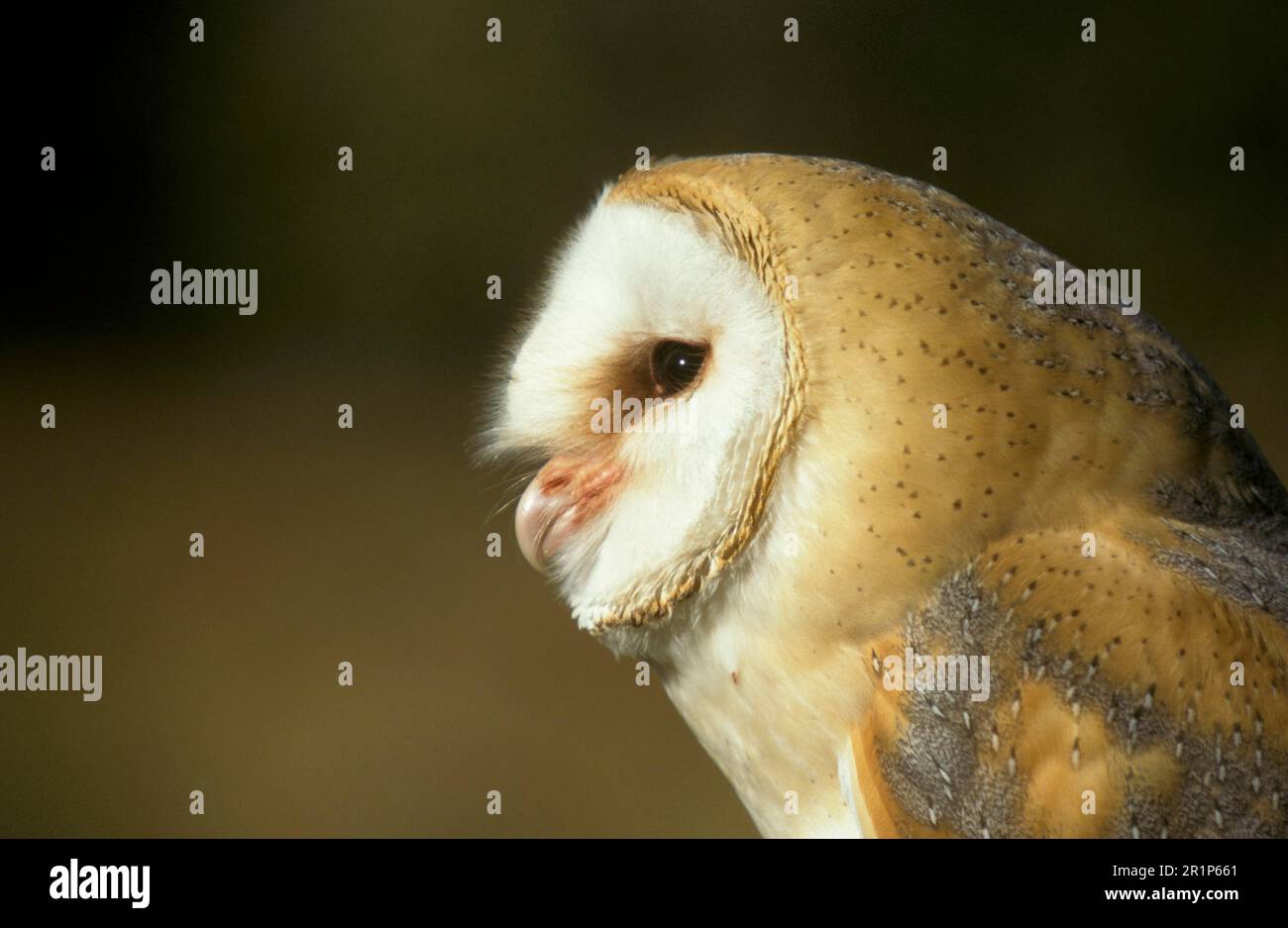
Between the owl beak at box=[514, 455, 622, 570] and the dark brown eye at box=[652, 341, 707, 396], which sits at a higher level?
the dark brown eye at box=[652, 341, 707, 396]

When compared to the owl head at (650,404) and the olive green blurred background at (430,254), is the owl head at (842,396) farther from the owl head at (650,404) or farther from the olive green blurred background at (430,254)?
the olive green blurred background at (430,254)

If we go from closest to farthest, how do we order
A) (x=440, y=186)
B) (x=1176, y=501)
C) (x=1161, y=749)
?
(x=1161, y=749)
(x=1176, y=501)
(x=440, y=186)

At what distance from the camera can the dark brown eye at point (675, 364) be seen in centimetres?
113

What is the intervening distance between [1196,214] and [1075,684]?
2.32 meters

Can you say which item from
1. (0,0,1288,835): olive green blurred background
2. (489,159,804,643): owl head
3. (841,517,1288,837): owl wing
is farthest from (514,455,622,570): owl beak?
(0,0,1288,835): olive green blurred background

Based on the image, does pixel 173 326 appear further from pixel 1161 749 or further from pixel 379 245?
pixel 1161 749

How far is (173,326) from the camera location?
295 centimetres

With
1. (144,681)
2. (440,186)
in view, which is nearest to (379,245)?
(440,186)

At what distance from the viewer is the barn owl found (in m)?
0.96

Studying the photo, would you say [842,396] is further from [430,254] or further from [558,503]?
[430,254]

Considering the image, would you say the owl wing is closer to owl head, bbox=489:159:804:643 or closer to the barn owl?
the barn owl

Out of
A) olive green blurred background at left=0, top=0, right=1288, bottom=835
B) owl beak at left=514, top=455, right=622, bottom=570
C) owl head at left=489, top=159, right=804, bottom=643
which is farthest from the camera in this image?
olive green blurred background at left=0, top=0, right=1288, bottom=835

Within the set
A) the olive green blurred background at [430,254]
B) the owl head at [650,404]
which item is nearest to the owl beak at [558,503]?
the owl head at [650,404]

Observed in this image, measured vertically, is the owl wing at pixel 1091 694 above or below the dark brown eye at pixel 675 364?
below
